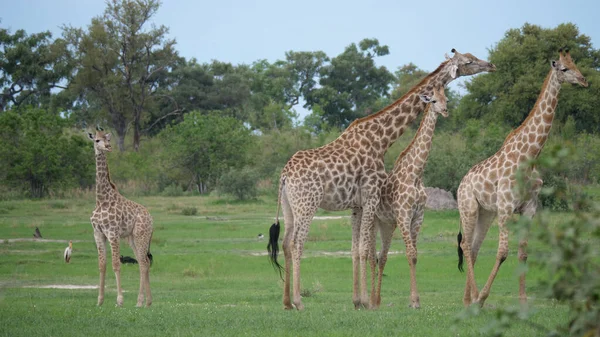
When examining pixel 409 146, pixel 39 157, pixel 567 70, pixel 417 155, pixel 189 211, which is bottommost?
pixel 189 211

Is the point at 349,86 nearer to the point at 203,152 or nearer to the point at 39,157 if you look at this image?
the point at 203,152

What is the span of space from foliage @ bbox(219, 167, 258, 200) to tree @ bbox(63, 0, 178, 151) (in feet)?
73.4

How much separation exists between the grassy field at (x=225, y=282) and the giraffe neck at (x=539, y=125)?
6.82 feet

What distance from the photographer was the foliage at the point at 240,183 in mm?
36938

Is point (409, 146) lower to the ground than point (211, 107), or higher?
lower

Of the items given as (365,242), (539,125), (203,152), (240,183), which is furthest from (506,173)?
(203,152)

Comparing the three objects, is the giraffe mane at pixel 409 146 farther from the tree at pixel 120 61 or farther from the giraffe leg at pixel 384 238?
the tree at pixel 120 61

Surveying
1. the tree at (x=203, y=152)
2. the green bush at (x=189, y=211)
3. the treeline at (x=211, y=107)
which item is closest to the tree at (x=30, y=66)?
the treeline at (x=211, y=107)

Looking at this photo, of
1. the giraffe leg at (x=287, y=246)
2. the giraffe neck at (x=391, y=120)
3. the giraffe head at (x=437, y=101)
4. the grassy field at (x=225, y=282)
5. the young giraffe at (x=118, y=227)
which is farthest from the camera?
the young giraffe at (x=118, y=227)

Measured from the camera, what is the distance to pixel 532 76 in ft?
139

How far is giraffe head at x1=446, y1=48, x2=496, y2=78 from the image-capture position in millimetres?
12336

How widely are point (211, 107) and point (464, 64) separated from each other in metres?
54.0

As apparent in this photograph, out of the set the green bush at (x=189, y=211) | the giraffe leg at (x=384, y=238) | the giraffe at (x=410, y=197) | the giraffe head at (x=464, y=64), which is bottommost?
the green bush at (x=189, y=211)

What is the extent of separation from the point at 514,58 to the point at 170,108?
94.7 feet
